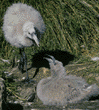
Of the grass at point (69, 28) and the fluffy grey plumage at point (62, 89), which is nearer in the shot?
the fluffy grey plumage at point (62, 89)

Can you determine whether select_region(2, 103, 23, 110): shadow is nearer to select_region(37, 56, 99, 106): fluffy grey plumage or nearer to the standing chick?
select_region(37, 56, 99, 106): fluffy grey plumage

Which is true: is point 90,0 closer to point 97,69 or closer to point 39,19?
point 39,19

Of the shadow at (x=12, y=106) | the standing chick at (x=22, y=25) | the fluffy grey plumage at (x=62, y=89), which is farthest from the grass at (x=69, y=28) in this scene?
the shadow at (x=12, y=106)

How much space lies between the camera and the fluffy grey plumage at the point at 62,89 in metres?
1.46

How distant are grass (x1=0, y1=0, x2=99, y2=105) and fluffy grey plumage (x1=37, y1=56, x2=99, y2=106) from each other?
932 mm

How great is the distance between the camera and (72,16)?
2.74 metres

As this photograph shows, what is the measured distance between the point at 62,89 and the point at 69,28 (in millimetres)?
1598

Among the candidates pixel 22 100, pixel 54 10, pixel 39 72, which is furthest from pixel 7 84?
pixel 54 10

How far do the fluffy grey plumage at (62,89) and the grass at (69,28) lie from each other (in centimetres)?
93

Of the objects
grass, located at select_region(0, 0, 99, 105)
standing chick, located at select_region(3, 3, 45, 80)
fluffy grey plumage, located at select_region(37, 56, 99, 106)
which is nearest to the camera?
fluffy grey plumage, located at select_region(37, 56, 99, 106)

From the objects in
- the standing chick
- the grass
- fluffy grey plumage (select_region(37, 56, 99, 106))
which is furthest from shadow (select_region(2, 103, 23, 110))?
the grass

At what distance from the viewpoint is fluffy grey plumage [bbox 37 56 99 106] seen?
1459 millimetres

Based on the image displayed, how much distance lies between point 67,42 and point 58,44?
10.4 inches

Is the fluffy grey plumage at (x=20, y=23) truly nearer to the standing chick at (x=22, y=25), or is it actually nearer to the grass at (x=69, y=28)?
the standing chick at (x=22, y=25)
